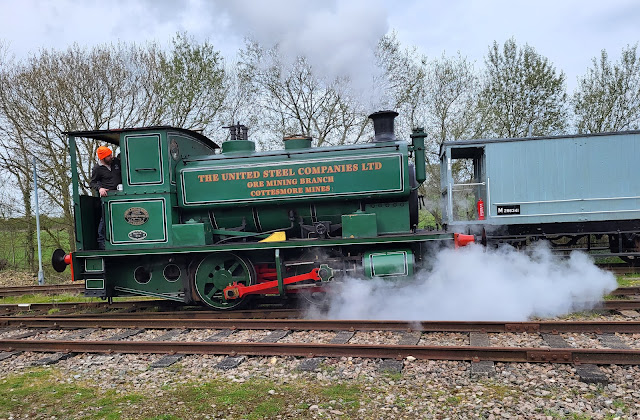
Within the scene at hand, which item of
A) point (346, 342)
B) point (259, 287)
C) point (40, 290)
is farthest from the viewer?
point (40, 290)

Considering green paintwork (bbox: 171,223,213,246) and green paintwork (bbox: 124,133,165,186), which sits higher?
green paintwork (bbox: 124,133,165,186)

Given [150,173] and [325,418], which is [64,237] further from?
[325,418]

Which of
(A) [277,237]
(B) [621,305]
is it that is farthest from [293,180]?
(B) [621,305]

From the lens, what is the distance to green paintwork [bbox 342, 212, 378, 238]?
23.7ft

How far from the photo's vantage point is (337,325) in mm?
6504

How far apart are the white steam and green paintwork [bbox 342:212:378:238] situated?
2.25 ft

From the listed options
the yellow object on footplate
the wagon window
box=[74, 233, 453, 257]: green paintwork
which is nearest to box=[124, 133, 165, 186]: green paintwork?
box=[74, 233, 453, 257]: green paintwork

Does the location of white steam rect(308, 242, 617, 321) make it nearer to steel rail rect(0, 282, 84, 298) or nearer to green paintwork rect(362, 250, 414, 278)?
green paintwork rect(362, 250, 414, 278)

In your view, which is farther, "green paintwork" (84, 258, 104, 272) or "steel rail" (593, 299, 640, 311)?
"green paintwork" (84, 258, 104, 272)

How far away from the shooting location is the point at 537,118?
1989 centimetres

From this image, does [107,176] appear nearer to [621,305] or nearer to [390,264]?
[390,264]

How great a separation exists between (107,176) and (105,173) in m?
0.05

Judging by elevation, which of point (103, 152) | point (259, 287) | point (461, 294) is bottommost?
point (461, 294)

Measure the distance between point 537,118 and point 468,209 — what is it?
987cm
